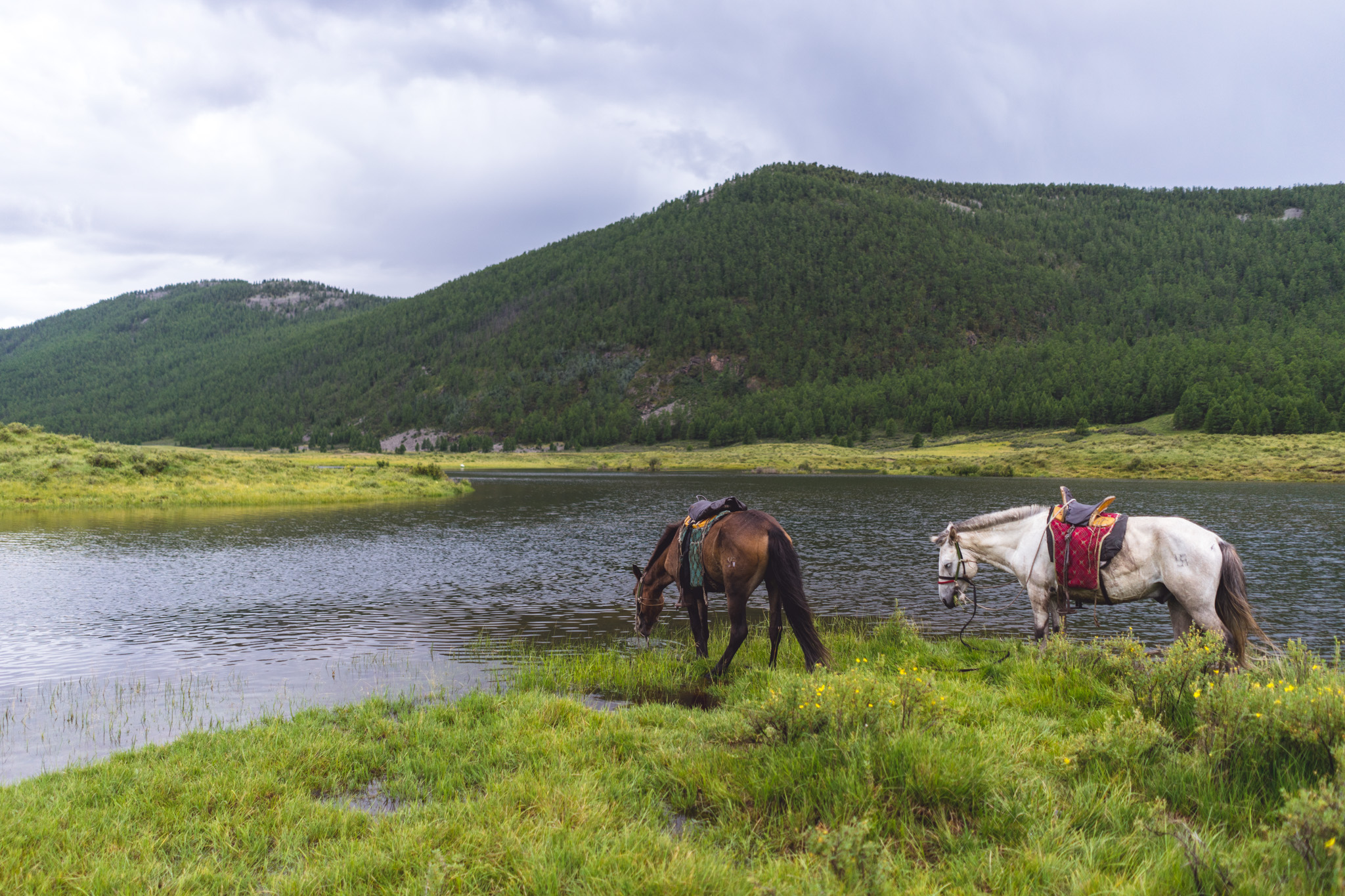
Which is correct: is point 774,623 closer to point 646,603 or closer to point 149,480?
point 646,603

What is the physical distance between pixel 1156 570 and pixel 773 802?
751 cm

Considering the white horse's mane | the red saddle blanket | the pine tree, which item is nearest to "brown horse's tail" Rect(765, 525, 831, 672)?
the white horse's mane

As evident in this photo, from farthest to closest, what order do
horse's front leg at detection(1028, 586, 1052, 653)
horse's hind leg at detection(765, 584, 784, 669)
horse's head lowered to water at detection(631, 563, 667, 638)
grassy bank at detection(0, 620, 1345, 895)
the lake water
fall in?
horse's head lowered to water at detection(631, 563, 667, 638) → the lake water → horse's front leg at detection(1028, 586, 1052, 653) → horse's hind leg at detection(765, 584, 784, 669) → grassy bank at detection(0, 620, 1345, 895)

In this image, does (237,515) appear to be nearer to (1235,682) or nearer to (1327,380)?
(1235,682)

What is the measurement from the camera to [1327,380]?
114 metres

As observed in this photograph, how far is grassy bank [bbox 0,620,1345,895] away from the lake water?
11.4ft

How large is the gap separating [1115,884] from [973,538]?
27.1 ft

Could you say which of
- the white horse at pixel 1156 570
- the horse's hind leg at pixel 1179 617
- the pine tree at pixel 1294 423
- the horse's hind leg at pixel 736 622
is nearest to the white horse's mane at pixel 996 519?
the white horse at pixel 1156 570

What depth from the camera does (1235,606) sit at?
8.89 m

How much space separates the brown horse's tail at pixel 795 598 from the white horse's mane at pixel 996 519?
9.66 feet

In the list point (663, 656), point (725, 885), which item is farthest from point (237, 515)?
point (725, 885)

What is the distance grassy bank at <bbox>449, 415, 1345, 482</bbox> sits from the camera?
7350 cm

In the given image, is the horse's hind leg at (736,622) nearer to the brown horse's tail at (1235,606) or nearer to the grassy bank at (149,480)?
the brown horse's tail at (1235,606)

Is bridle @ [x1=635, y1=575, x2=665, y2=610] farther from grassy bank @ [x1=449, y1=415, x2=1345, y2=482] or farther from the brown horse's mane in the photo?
grassy bank @ [x1=449, y1=415, x2=1345, y2=482]
